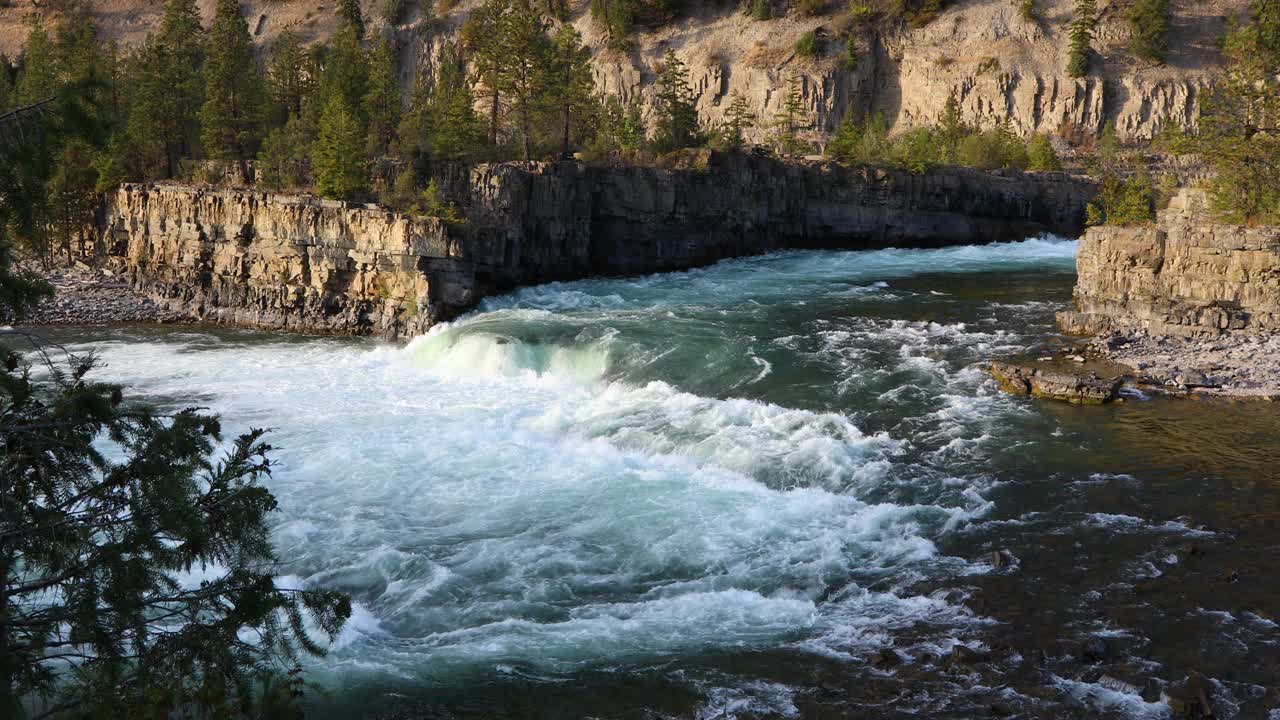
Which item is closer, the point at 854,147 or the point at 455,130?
the point at 455,130

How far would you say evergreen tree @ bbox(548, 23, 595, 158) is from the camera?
48500mm

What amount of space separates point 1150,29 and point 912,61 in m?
18.8

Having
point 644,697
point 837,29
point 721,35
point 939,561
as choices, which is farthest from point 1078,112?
point 644,697

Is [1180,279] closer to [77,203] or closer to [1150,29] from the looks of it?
[77,203]

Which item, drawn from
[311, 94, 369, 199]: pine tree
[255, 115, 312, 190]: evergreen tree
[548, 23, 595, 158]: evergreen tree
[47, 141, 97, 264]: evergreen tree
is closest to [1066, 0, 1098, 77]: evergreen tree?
[548, 23, 595, 158]: evergreen tree

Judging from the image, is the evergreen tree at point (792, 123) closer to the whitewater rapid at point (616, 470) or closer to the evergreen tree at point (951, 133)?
the evergreen tree at point (951, 133)

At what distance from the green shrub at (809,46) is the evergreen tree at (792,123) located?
3.09 meters

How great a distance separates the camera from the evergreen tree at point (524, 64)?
46.3m

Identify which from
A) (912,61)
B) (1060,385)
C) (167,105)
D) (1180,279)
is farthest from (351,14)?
(1060,385)

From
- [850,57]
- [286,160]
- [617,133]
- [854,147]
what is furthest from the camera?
[850,57]

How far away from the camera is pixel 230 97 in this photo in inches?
1914

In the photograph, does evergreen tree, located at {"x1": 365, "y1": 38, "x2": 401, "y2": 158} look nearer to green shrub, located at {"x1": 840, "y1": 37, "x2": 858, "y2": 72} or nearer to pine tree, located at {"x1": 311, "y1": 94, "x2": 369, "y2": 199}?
pine tree, located at {"x1": 311, "y1": 94, "x2": 369, "y2": 199}

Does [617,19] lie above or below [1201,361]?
above

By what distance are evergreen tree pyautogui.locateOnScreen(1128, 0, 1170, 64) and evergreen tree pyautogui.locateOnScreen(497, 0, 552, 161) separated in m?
57.1
